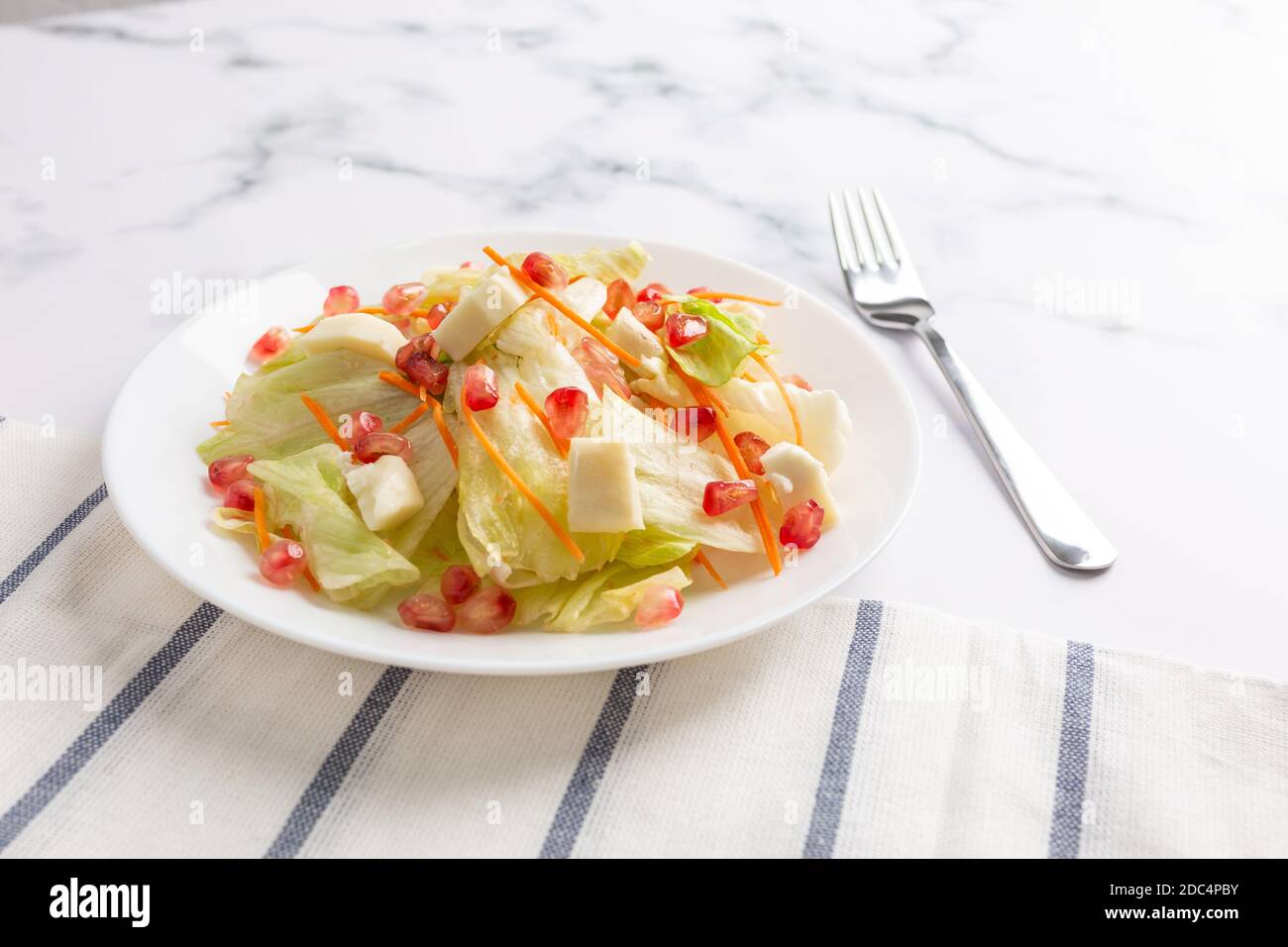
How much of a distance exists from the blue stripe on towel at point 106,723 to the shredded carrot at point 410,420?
0.47 metres

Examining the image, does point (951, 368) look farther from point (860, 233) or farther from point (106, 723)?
point (106, 723)

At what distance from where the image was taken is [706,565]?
213cm

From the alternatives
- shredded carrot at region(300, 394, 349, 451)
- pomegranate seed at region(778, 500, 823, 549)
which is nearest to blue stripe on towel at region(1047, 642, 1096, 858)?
pomegranate seed at region(778, 500, 823, 549)

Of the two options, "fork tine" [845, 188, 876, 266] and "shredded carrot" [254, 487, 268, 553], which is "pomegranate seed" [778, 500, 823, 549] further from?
"fork tine" [845, 188, 876, 266]

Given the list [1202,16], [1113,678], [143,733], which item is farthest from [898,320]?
[1202,16]

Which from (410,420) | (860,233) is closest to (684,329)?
(410,420)

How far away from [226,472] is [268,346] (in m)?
0.49

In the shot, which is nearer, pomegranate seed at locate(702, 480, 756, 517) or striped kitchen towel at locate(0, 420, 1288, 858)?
striped kitchen towel at locate(0, 420, 1288, 858)

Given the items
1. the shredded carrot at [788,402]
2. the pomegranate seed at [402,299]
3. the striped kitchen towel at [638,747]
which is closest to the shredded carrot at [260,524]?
the striped kitchen towel at [638,747]

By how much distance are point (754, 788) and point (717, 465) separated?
655 mm

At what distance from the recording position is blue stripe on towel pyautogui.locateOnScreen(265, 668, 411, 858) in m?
1.74

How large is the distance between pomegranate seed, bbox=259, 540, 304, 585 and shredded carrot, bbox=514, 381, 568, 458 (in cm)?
48

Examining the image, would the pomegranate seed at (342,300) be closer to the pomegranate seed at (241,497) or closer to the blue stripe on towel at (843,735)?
the pomegranate seed at (241,497)

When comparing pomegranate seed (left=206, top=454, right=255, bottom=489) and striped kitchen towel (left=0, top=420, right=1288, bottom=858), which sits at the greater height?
pomegranate seed (left=206, top=454, right=255, bottom=489)
